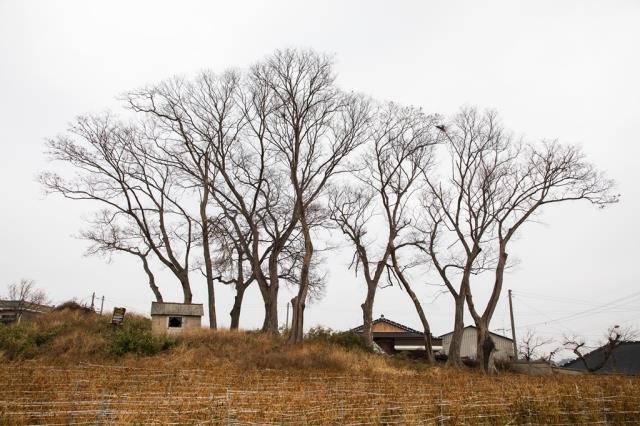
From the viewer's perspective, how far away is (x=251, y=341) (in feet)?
74.0

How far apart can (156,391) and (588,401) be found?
1243 cm

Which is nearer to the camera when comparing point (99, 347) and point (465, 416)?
point (465, 416)

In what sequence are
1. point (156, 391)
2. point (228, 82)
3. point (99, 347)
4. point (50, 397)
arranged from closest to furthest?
point (50, 397)
point (156, 391)
point (99, 347)
point (228, 82)

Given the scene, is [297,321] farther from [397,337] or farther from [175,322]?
[397,337]

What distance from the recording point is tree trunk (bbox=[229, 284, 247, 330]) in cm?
2881

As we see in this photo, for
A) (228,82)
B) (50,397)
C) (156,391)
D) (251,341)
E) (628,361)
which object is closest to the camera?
(50,397)

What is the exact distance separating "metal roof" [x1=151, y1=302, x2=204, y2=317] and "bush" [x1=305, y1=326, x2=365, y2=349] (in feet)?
20.8

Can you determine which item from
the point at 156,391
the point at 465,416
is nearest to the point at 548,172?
the point at 465,416

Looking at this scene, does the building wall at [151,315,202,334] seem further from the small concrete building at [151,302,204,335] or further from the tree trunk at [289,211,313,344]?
the tree trunk at [289,211,313,344]

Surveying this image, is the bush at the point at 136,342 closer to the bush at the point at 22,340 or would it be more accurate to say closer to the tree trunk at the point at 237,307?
the bush at the point at 22,340

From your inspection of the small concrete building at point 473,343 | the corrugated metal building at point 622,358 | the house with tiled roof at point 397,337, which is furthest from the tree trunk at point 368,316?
the small concrete building at point 473,343

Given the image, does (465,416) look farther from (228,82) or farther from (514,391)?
(228,82)

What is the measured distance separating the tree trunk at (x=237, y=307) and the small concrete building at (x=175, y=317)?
4.36 m

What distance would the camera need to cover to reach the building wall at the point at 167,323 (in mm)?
22922
